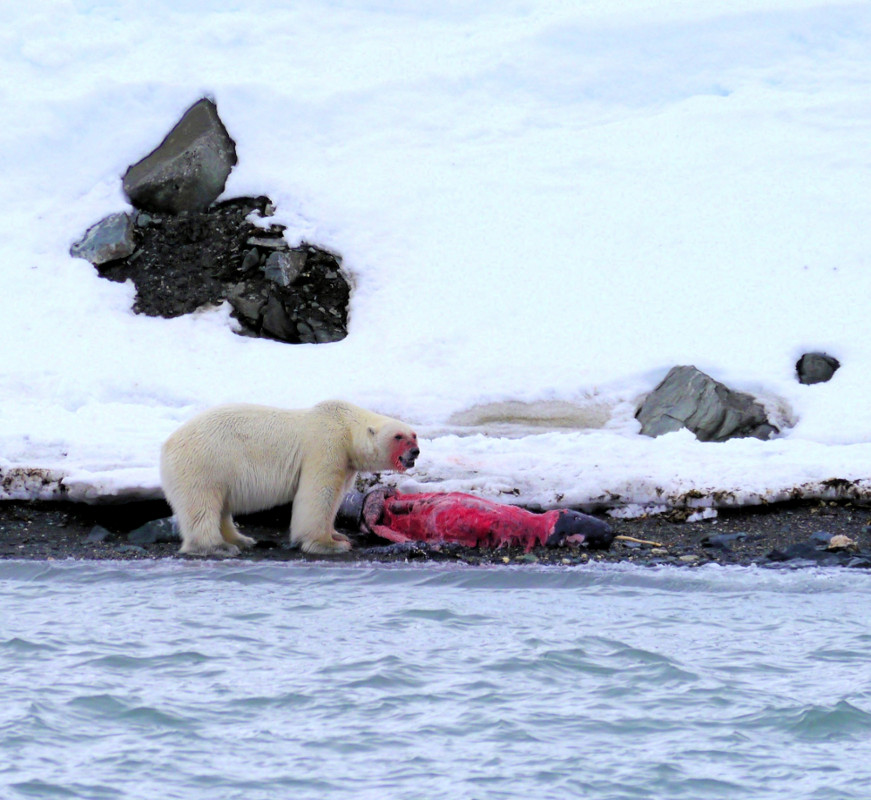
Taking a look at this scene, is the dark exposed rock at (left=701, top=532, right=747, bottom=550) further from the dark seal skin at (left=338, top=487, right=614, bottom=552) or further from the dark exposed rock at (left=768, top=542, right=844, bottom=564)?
the dark seal skin at (left=338, top=487, right=614, bottom=552)

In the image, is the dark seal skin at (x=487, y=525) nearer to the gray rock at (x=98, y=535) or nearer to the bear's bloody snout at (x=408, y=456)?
the bear's bloody snout at (x=408, y=456)

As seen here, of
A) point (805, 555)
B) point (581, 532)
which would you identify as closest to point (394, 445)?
point (581, 532)

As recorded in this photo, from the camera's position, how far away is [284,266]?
49.3 ft

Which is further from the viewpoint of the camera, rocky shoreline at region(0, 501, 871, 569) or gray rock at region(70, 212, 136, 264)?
gray rock at region(70, 212, 136, 264)

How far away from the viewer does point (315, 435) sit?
933 centimetres

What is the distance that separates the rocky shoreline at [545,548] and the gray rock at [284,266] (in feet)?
17.1

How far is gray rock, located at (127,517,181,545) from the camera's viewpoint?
961 cm

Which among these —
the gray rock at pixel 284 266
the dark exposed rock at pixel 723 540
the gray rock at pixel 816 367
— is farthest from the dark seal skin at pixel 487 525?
the gray rock at pixel 284 266

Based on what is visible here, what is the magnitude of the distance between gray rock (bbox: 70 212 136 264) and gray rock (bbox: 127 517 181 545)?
666 centimetres

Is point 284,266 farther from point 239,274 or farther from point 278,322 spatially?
point 278,322

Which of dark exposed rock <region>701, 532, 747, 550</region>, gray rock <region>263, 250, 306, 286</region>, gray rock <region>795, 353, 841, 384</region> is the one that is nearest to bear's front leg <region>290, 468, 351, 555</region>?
dark exposed rock <region>701, 532, 747, 550</region>

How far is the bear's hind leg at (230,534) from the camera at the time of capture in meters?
9.33

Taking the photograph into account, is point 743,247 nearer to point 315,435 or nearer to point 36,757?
point 315,435

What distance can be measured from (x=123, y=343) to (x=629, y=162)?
7.69 meters
